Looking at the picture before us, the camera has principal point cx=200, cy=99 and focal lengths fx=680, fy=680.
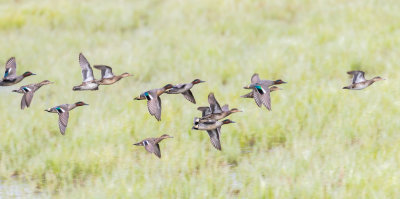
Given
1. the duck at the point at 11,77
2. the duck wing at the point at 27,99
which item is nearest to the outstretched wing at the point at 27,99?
the duck wing at the point at 27,99

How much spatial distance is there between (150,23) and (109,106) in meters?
4.60

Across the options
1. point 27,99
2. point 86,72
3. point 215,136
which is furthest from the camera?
point 215,136

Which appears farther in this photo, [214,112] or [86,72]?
[86,72]

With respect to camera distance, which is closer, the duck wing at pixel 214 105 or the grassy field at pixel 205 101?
the duck wing at pixel 214 105

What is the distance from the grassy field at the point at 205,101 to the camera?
624 centimetres

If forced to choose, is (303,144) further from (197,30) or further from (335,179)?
(197,30)

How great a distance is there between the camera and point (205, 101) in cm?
868

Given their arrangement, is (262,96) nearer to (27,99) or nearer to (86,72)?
(86,72)

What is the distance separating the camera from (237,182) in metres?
6.44

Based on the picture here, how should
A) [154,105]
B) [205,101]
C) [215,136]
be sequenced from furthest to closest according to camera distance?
[205,101], [215,136], [154,105]

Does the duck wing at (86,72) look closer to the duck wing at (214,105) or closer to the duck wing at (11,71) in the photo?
the duck wing at (11,71)

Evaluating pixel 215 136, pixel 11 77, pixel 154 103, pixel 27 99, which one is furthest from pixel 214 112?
pixel 11 77

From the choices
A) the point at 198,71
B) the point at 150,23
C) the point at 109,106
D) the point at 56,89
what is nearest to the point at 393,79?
the point at 198,71

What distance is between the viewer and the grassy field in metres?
6.24
